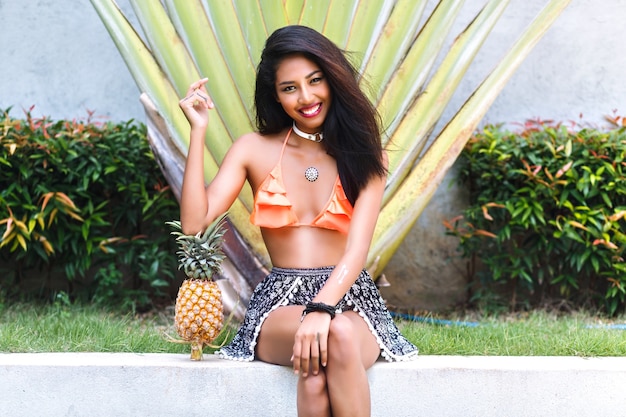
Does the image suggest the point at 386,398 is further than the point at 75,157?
No

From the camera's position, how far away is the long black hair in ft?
8.48

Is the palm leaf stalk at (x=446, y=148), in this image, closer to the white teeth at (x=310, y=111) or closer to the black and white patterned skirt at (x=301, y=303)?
the black and white patterned skirt at (x=301, y=303)

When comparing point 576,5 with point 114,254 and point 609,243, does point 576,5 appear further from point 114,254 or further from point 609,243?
point 114,254

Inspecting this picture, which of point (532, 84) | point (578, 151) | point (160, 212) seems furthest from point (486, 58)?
point (160, 212)

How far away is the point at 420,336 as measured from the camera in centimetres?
315

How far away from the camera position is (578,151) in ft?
12.4

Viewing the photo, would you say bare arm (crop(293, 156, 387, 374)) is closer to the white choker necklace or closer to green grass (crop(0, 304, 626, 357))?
the white choker necklace

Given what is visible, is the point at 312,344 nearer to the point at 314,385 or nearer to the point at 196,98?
the point at 314,385

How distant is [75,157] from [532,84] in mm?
2480

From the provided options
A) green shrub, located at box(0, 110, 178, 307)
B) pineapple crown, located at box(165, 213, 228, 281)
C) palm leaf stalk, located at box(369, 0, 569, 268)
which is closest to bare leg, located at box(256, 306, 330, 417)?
pineapple crown, located at box(165, 213, 228, 281)

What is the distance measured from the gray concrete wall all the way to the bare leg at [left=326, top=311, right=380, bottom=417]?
1.91 meters

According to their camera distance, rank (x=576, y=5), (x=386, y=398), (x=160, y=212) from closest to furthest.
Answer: (x=386, y=398), (x=160, y=212), (x=576, y=5)

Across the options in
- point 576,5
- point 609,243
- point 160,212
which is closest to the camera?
point 609,243

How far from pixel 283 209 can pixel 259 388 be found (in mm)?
613
